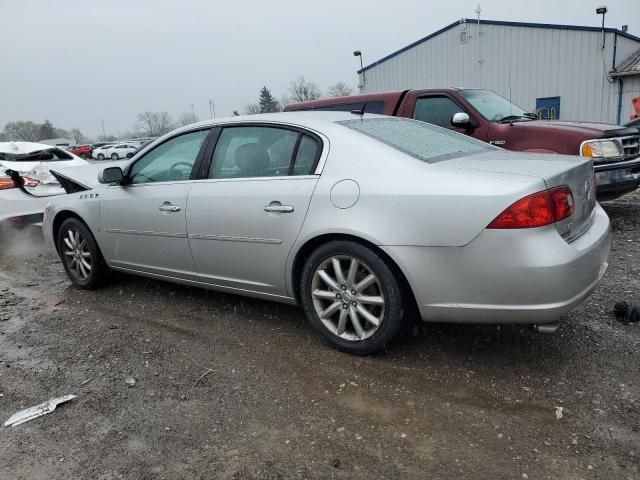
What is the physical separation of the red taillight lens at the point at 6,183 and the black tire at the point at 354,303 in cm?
549

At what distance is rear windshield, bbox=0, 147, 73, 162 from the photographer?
8129 millimetres

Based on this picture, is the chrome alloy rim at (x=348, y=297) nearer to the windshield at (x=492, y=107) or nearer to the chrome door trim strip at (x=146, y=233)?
the chrome door trim strip at (x=146, y=233)

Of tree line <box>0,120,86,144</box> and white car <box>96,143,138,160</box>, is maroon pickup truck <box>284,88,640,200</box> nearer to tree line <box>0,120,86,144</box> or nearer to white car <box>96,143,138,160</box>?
white car <box>96,143,138,160</box>

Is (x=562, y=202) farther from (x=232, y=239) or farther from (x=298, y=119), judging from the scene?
(x=232, y=239)

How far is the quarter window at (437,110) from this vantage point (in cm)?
671

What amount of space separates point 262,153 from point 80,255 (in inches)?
95.1

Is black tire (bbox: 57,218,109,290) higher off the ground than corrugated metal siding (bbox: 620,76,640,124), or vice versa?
corrugated metal siding (bbox: 620,76,640,124)

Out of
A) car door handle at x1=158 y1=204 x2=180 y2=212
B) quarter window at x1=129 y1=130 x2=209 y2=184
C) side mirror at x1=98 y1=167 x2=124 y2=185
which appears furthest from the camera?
side mirror at x1=98 y1=167 x2=124 y2=185

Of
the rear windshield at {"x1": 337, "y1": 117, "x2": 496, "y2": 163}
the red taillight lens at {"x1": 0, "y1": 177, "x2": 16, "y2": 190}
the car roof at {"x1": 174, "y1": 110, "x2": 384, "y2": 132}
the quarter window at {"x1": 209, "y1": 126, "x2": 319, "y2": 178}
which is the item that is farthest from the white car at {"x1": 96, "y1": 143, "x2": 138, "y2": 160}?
the rear windshield at {"x1": 337, "y1": 117, "x2": 496, "y2": 163}

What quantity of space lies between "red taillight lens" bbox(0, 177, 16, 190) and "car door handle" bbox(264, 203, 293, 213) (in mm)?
5250

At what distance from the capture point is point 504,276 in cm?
264

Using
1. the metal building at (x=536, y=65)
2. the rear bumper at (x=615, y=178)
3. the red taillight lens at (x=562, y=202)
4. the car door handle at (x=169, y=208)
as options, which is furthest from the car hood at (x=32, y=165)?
the metal building at (x=536, y=65)

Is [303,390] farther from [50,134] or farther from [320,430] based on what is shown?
[50,134]

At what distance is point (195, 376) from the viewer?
3164 mm
